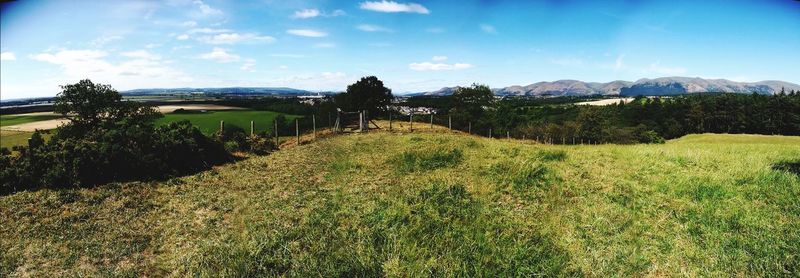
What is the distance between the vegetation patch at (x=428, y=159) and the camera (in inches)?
653

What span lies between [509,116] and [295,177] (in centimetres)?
9954

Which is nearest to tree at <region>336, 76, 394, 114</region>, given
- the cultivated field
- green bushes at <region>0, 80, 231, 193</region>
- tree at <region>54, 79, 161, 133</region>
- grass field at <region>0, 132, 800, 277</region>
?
the cultivated field

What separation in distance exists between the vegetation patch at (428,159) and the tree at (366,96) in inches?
2469

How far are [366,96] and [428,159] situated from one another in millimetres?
66875

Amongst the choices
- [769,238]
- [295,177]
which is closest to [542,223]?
[769,238]

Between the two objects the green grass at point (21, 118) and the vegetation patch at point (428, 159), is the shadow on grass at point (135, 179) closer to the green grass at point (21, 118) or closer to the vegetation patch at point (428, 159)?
the vegetation patch at point (428, 159)

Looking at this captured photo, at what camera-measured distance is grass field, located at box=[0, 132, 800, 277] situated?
726 centimetres

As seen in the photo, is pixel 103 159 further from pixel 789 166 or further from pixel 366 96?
pixel 366 96

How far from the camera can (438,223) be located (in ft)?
30.3

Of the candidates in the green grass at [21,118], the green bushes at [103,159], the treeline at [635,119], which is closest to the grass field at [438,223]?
the green bushes at [103,159]

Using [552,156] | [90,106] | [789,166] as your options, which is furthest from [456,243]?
[90,106]

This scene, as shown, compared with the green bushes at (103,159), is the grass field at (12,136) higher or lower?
lower

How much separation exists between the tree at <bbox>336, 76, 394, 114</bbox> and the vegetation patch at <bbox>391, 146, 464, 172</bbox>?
62.7 metres

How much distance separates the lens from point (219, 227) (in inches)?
399
